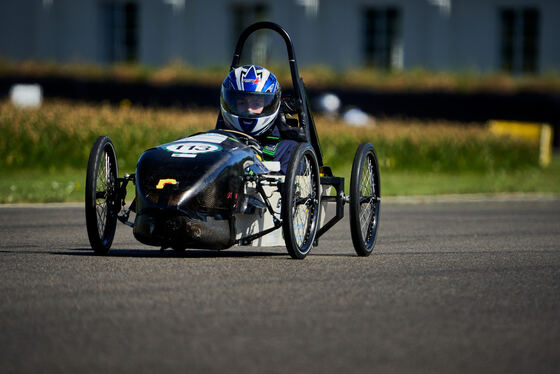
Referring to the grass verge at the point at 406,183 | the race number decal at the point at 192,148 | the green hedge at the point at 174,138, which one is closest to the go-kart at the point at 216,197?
the race number decal at the point at 192,148

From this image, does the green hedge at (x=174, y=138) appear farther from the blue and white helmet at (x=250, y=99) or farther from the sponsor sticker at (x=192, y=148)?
the sponsor sticker at (x=192, y=148)

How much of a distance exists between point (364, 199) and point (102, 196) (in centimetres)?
224

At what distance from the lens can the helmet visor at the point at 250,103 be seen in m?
10.0

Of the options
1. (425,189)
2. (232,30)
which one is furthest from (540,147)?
(232,30)

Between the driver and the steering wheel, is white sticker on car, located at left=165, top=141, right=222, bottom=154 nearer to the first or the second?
the steering wheel

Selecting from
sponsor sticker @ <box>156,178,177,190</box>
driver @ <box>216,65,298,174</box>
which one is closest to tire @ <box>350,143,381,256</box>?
driver @ <box>216,65,298,174</box>

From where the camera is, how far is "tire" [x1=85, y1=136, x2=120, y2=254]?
8703 millimetres

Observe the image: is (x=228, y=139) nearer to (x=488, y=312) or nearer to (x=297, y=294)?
(x=297, y=294)

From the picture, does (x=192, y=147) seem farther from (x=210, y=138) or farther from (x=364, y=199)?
(x=364, y=199)

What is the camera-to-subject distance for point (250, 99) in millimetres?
10039

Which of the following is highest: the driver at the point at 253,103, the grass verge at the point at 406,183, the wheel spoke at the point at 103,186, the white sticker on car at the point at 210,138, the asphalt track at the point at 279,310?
the driver at the point at 253,103

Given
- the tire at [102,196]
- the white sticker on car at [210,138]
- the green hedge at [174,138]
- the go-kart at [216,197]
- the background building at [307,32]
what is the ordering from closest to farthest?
the go-kart at [216,197] → the tire at [102,196] → the white sticker on car at [210,138] → the green hedge at [174,138] → the background building at [307,32]

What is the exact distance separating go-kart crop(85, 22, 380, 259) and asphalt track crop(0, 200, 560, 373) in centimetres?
21

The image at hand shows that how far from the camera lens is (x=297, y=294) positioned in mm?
7109
